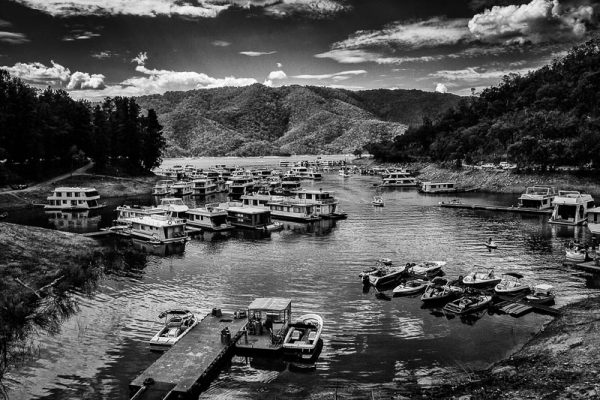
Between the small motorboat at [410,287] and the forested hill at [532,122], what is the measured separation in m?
86.8

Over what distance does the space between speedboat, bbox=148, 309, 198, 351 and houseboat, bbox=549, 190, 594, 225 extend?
59285 mm

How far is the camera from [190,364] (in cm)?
2528

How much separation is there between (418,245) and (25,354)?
43.2 meters

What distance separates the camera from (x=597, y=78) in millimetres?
141750

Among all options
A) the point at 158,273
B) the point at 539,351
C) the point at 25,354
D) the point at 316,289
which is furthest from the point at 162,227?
the point at 539,351

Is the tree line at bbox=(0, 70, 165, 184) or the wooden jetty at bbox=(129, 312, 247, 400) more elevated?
the tree line at bbox=(0, 70, 165, 184)

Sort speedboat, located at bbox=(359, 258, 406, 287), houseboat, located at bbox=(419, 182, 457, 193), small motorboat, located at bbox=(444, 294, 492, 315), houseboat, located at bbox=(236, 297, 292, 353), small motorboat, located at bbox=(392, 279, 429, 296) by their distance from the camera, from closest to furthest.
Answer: houseboat, located at bbox=(236, 297, 292, 353) < small motorboat, located at bbox=(444, 294, 492, 315) < small motorboat, located at bbox=(392, 279, 429, 296) < speedboat, located at bbox=(359, 258, 406, 287) < houseboat, located at bbox=(419, 182, 457, 193)

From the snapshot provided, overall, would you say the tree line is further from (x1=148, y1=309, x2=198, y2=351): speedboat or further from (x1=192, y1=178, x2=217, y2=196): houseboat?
(x1=148, y1=309, x2=198, y2=351): speedboat

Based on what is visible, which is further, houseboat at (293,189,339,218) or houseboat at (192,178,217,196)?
houseboat at (192,178,217,196)

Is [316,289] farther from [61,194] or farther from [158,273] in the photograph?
[61,194]

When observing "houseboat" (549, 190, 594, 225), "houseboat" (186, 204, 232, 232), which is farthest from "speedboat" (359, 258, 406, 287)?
"houseboat" (549, 190, 594, 225)

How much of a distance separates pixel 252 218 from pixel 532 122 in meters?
98.8

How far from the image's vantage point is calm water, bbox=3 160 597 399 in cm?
2556

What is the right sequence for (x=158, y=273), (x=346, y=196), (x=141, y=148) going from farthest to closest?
(x=141, y=148)
(x=346, y=196)
(x=158, y=273)
